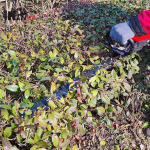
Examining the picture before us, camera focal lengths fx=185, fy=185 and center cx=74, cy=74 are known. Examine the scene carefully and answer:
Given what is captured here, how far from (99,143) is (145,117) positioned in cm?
71

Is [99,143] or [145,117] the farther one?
[145,117]

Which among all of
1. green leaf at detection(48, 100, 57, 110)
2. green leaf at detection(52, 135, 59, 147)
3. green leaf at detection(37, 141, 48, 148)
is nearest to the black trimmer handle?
green leaf at detection(48, 100, 57, 110)

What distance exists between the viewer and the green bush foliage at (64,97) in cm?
125

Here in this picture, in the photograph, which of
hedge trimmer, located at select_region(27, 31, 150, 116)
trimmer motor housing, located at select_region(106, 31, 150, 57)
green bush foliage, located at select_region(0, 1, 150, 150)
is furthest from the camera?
trimmer motor housing, located at select_region(106, 31, 150, 57)

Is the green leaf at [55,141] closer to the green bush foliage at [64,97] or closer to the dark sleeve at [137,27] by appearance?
the green bush foliage at [64,97]

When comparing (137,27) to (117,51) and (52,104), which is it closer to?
(117,51)

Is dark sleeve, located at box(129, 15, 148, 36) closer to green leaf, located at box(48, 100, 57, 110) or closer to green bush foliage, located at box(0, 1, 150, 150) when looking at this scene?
green bush foliage, located at box(0, 1, 150, 150)

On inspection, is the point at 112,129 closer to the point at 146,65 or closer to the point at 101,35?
the point at 146,65

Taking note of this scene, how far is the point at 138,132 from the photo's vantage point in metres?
A: 2.12

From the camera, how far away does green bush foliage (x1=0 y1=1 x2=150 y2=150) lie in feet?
4.12

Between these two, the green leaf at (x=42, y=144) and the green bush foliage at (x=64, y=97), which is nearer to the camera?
the green leaf at (x=42, y=144)

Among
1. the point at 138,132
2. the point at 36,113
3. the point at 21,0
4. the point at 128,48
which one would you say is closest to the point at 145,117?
the point at 138,132

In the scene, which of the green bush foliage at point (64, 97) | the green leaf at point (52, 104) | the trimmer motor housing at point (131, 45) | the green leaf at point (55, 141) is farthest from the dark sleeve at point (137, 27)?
the green leaf at point (55, 141)

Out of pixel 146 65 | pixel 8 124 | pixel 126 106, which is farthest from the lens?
pixel 146 65
